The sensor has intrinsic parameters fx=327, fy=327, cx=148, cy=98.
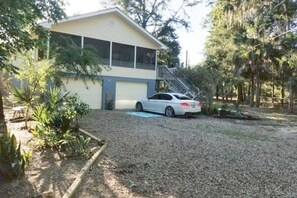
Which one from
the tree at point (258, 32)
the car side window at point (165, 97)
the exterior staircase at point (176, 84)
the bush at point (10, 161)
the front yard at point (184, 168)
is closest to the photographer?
the front yard at point (184, 168)

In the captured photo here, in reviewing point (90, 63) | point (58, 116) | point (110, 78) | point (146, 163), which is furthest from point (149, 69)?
point (146, 163)

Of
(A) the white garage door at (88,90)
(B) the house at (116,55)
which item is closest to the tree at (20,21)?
(A) the white garage door at (88,90)

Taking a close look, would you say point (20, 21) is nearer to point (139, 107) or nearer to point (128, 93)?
point (139, 107)

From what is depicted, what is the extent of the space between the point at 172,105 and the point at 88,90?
5.50 m

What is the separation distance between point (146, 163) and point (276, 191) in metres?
2.71

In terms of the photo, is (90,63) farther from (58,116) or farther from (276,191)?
(276,191)

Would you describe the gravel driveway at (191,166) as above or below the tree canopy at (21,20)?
below

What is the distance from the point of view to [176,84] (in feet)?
74.1

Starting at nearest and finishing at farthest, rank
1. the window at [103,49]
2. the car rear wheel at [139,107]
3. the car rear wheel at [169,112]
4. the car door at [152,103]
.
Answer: the car rear wheel at [169,112], the car door at [152,103], the car rear wheel at [139,107], the window at [103,49]

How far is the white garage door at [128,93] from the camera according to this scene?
21.3 m

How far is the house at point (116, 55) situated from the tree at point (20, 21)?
32.4ft

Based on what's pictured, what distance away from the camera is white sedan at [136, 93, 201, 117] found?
1708cm

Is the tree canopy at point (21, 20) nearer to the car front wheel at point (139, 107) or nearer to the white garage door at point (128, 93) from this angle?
the car front wheel at point (139, 107)

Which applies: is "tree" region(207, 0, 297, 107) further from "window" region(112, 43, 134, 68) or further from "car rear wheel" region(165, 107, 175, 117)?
"car rear wheel" region(165, 107, 175, 117)
